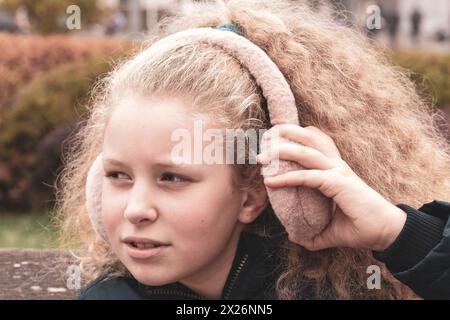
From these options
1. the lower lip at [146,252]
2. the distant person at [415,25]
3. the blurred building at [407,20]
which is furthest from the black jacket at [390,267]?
the distant person at [415,25]

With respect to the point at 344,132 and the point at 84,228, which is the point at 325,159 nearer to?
the point at 344,132

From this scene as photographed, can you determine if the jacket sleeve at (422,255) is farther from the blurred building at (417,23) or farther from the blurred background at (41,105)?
the blurred building at (417,23)

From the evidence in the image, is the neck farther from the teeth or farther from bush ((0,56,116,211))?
bush ((0,56,116,211))

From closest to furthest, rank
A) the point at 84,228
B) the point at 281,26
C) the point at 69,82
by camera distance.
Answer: the point at 281,26, the point at 84,228, the point at 69,82

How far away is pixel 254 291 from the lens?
2.16 metres

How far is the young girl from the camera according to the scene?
1.94 meters

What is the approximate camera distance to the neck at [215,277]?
2.15 m

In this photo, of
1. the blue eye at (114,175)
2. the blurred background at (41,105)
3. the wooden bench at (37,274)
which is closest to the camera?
the blue eye at (114,175)

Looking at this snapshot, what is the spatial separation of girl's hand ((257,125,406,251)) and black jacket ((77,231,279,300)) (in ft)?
0.56

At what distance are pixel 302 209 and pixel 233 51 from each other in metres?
0.45

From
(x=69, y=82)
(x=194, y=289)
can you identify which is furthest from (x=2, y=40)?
(x=194, y=289)

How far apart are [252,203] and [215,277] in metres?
0.23

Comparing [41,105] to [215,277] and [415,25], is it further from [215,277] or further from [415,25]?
[415,25]

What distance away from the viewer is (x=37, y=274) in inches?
110
